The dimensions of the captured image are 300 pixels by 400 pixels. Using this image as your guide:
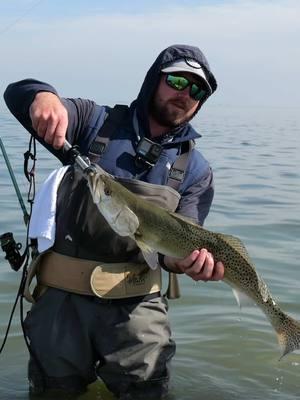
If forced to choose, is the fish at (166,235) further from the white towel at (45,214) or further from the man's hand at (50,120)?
the white towel at (45,214)

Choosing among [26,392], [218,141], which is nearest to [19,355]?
[26,392]

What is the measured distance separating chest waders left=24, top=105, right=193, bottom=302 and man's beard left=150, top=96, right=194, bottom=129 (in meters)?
0.29

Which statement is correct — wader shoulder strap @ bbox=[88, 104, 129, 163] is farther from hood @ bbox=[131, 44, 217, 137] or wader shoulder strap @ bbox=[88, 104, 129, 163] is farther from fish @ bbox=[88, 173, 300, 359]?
fish @ bbox=[88, 173, 300, 359]

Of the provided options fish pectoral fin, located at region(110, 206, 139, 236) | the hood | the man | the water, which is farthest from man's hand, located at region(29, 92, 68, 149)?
the water

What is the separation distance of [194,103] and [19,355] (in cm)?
309

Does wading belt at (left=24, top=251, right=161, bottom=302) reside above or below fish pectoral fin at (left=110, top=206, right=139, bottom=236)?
below

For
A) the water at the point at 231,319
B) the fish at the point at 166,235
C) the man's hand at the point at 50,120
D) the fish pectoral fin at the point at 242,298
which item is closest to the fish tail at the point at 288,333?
the fish at the point at 166,235

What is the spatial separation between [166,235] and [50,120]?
0.96 meters

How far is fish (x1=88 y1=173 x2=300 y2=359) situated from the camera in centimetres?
397

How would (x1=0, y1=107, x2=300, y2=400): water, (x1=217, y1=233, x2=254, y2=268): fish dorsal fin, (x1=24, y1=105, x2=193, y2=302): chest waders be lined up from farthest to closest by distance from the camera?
(x1=0, y1=107, x2=300, y2=400): water → (x1=24, y1=105, x2=193, y2=302): chest waders → (x1=217, y1=233, x2=254, y2=268): fish dorsal fin

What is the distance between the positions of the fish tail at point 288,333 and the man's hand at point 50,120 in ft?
6.01

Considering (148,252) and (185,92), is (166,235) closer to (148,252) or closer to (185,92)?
(148,252)

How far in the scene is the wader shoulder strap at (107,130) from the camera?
4442mm

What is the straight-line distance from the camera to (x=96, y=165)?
164 inches
